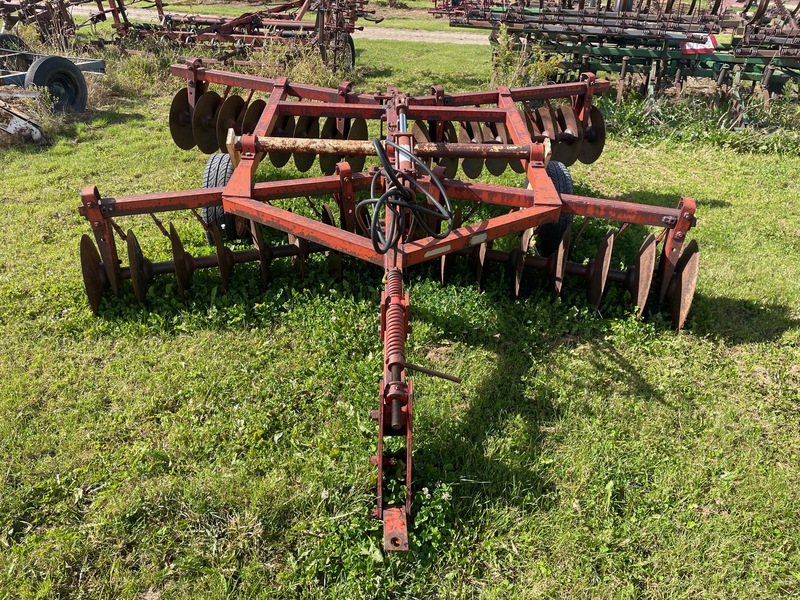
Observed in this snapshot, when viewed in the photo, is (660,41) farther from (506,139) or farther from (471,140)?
(506,139)

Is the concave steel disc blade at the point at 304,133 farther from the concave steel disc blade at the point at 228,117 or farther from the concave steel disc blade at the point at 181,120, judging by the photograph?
the concave steel disc blade at the point at 181,120

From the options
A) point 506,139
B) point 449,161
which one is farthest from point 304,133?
point 506,139

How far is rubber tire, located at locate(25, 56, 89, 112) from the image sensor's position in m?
7.95

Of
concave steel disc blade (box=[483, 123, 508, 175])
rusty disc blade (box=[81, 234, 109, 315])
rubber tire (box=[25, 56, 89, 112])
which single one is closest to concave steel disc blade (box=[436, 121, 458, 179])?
concave steel disc blade (box=[483, 123, 508, 175])

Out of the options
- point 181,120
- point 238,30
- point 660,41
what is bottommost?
point 181,120

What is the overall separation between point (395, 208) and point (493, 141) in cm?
269

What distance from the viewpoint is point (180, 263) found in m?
3.90

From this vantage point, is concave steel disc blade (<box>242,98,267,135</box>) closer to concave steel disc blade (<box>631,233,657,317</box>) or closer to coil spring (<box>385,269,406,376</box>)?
coil spring (<box>385,269,406,376</box>)

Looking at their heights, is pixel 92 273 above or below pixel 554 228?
above

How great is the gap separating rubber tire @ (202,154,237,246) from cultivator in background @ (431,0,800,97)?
667cm

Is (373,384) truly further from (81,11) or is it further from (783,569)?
(81,11)

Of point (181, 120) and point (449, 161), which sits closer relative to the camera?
point (449, 161)

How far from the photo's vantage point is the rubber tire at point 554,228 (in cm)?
467

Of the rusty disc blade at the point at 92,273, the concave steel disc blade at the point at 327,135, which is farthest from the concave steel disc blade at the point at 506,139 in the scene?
the rusty disc blade at the point at 92,273
